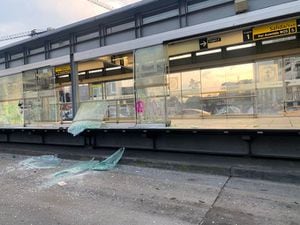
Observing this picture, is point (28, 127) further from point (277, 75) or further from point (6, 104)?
point (277, 75)

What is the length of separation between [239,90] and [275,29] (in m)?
7.34

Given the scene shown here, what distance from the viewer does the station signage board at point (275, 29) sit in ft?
25.3

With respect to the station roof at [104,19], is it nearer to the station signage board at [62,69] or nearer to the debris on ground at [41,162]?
the station signage board at [62,69]

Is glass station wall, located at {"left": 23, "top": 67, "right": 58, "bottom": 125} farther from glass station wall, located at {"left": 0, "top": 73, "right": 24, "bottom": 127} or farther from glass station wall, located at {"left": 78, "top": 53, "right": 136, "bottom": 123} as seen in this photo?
glass station wall, located at {"left": 78, "top": 53, "right": 136, "bottom": 123}

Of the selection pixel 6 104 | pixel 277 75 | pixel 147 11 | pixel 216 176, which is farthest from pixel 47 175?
pixel 277 75

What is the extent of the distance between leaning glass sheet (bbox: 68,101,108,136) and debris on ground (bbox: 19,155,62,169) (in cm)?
116

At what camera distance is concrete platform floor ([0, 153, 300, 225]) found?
4.89m

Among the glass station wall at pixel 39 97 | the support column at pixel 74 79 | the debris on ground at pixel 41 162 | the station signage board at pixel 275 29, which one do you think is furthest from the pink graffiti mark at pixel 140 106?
the glass station wall at pixel 39 97

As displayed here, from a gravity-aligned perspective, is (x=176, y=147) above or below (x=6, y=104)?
below

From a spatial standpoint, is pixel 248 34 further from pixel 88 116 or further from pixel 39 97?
pixel 39 97

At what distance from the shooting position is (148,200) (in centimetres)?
584

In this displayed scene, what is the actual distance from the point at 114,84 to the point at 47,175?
339 inches

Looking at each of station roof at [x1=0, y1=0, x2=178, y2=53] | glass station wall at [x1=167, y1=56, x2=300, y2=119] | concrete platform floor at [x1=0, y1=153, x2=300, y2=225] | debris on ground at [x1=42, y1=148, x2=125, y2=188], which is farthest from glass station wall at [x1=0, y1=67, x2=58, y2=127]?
glass station wall at [x1=167, y1=56, x2=300, y2=119]

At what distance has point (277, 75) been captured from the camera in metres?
13.9
